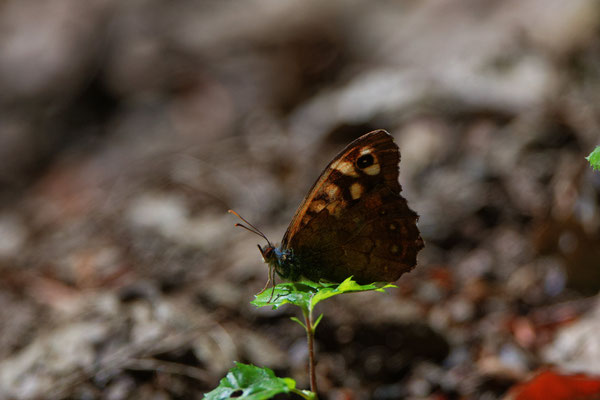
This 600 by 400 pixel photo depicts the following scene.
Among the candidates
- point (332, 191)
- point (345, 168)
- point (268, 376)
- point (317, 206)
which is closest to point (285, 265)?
point (317, 206)

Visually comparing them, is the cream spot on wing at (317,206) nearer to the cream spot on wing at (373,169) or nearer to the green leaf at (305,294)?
the cream spot on wing at (373,169)

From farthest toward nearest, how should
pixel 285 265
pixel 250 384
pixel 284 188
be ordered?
pixel 284 188 < pixel 285 265 < pixel 250 384

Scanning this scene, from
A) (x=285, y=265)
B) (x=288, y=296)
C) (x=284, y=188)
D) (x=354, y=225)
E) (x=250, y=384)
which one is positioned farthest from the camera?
(x=284, y=188)

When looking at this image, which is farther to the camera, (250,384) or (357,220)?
(357,220)

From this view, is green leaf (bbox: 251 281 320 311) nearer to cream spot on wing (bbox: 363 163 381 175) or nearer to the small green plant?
the small green plant

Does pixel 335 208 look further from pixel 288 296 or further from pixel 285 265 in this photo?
pixel 288 296

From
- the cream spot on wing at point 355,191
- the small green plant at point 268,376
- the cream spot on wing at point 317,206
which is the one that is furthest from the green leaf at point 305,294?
the cream spot on wing at point 355,191

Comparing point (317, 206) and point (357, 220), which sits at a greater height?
point (317, 206)
